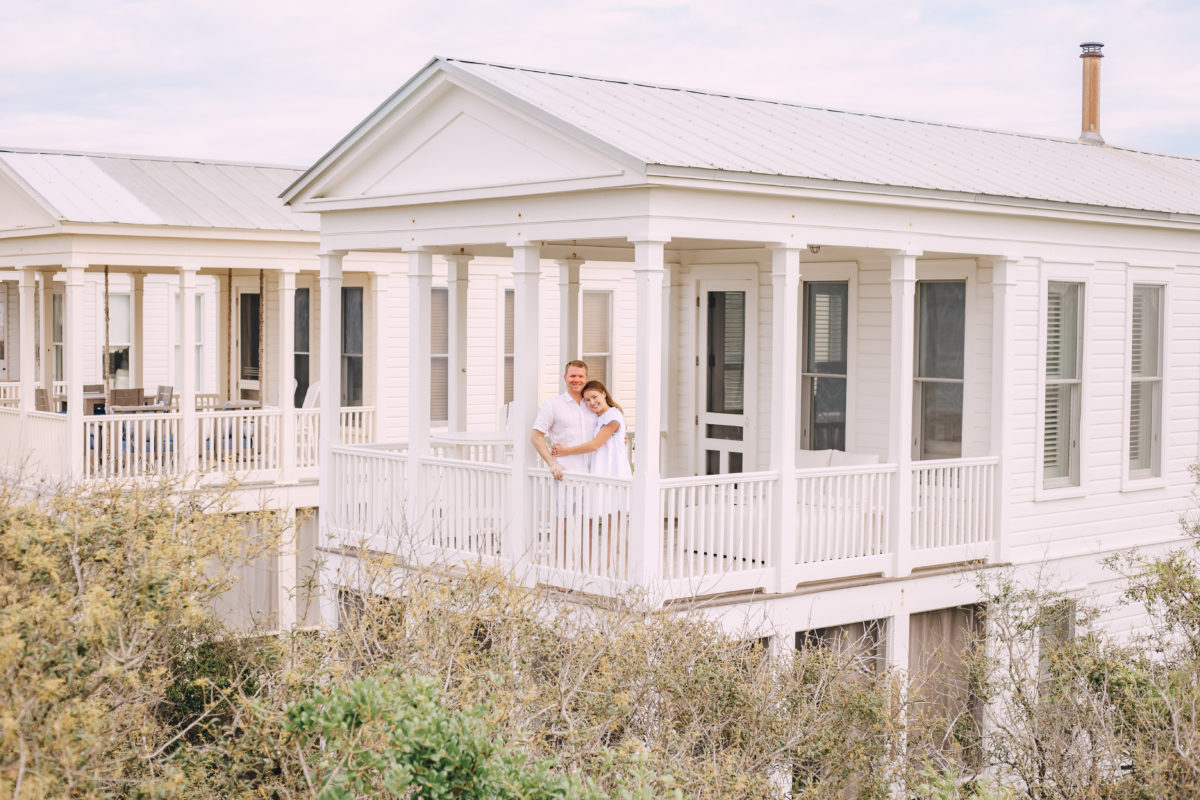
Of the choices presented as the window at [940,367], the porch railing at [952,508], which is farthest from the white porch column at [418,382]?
the window at [940,367]

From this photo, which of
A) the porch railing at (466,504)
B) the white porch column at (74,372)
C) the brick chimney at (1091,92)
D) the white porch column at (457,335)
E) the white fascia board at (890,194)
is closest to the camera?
the white fascia board at (890,194)

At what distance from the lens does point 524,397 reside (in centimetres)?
1175

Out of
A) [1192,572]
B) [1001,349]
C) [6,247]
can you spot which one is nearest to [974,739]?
[1192,572]

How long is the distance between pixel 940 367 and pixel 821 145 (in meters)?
2.79

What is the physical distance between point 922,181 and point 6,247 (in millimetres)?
12643

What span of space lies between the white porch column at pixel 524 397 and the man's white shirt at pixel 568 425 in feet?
0.39

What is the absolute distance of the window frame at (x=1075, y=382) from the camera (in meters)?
13.9

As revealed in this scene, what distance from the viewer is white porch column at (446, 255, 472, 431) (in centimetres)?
1488

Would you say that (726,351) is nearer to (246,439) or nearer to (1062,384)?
(1062,384)

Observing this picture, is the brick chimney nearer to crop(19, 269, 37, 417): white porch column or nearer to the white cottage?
the white cottage

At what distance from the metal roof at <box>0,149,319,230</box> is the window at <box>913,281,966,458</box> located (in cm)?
870

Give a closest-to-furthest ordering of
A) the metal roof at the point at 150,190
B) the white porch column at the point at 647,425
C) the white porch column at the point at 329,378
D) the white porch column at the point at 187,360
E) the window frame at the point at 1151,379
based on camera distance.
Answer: the white porch column at the point at 647,425 < the white porch column at the point at 329,378 < the window frame at the point at 1151,379 < the white porch column at the point at 187,360 < the metal roof at the point at 150,190

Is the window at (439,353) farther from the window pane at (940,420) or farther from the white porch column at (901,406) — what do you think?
the white porch column at (901,406)

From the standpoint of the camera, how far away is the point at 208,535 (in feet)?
26.7
